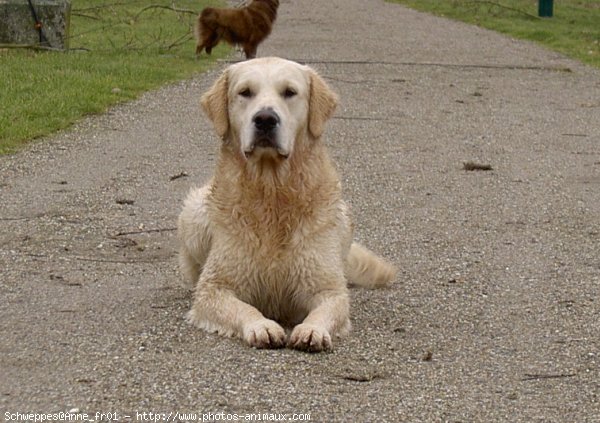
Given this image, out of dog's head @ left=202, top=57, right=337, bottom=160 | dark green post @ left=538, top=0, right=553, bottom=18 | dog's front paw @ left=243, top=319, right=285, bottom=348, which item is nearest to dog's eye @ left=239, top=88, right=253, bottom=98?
dog's head @ left=202, top=57, right=337, bottom=160

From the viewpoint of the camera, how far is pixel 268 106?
6.03m

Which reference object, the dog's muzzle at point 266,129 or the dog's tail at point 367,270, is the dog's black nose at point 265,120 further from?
the dog's tail at point 367,270

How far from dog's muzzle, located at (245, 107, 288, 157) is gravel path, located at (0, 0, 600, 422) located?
0.92m

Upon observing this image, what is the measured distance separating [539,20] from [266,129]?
77.3 feet

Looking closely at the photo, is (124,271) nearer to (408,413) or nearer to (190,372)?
(190,372)

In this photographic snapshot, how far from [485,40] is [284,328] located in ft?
62.0

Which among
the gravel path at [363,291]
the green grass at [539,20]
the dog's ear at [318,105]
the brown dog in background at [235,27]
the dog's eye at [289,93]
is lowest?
the green grass at [539,20]

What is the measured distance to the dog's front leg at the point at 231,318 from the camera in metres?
5.72

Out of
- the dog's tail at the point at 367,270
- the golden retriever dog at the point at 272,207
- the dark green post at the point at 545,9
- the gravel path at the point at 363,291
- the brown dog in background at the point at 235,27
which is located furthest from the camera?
the dark green post at the point at 545,9

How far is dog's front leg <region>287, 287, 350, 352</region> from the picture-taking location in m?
5.66

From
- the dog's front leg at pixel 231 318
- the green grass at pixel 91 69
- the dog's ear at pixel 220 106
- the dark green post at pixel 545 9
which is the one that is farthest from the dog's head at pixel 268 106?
the dark green post at pixel 545 9

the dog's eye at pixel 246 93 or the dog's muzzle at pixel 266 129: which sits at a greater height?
the dog's eye at pixel 246 93

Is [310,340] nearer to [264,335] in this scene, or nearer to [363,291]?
[264,335]

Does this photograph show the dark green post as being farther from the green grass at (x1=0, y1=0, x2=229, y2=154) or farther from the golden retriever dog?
the golden retriever dog
